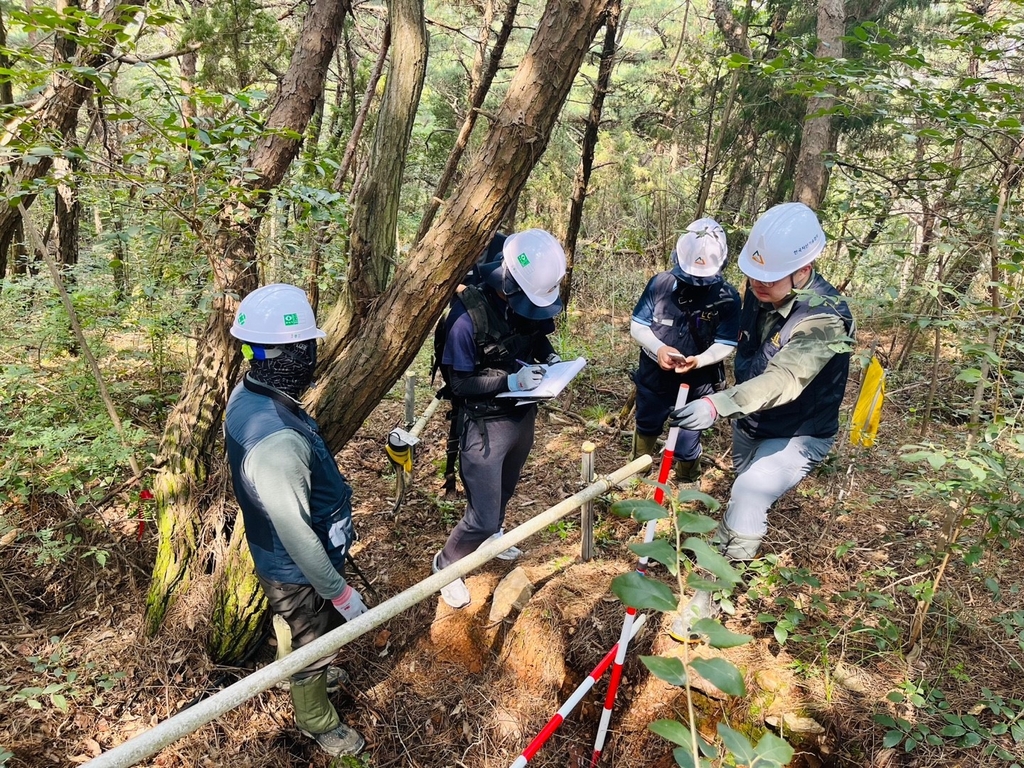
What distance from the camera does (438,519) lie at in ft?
14.2

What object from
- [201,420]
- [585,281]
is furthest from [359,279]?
[585,281]

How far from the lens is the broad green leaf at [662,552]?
116cm

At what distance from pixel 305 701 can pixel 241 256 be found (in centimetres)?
234

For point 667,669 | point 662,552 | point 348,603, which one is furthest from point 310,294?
point 667,669

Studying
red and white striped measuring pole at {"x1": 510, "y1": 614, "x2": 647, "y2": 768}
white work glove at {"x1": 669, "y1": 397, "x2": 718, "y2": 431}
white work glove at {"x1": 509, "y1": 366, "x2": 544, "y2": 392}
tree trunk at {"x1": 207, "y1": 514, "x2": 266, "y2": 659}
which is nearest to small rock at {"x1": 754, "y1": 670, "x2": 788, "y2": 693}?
red and white striped measuring pole at {"x1": 510, "y1": 614, "x2": 647, "y2": 768}

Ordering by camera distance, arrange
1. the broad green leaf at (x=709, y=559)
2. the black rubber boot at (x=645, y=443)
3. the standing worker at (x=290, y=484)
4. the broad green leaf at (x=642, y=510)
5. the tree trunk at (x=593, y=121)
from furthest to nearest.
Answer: the tree trunk at (x=593, y=121) < the black rubber boot at (x=645, y=443) < the standing worker at (x=290, y=484) < the broad green leaf at (x=642, y=510) < the broad green leaf at (x=709, y=559)

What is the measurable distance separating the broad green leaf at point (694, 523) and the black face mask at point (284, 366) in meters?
1.81

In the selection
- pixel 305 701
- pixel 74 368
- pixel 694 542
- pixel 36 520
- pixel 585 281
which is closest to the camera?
pixel 694 542

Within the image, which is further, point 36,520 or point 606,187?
point 606,187

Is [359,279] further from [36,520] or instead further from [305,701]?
[36,520]

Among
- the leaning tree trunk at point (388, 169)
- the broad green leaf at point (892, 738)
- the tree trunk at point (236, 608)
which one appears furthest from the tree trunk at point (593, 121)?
the broad green leaf at point (892, 738)

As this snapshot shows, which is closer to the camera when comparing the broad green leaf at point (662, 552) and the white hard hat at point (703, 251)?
the broad green leaf at point (662, 552)

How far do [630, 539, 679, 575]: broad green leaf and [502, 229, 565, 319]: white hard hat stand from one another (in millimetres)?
1978

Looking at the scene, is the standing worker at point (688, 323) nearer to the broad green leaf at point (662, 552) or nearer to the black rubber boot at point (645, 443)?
the black rubber boot at point (645, 443)
